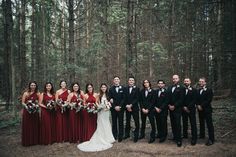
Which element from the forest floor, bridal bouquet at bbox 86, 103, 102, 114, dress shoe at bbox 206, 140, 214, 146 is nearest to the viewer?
the forest floor

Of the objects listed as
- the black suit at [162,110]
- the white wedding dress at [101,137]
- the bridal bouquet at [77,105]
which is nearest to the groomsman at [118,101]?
the white wedding dress at [101,137]

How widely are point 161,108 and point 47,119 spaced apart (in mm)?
4103

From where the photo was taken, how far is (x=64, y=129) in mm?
9672

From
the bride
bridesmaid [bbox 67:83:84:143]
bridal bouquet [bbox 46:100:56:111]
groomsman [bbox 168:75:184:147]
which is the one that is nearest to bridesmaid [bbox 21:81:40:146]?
Result: bridal bouquet [bbox 46:100:56:111]

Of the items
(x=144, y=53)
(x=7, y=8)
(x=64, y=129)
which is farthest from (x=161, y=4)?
(x=64, y=129)

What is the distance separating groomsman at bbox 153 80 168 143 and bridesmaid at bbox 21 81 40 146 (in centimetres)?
433

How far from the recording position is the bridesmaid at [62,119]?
9570 millimetres

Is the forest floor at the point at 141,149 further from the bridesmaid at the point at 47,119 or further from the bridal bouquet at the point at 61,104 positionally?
the bridal bouquet at the point at 61,104

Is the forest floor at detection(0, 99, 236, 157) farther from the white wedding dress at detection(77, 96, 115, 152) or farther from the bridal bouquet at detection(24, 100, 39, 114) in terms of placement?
the bridal bouquet at detection(24, 100, 39, 114)

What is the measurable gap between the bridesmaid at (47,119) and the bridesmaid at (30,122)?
0.21 m

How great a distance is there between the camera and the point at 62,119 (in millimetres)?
9625

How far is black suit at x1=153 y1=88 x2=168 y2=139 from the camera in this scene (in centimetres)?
912

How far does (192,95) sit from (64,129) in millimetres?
4738

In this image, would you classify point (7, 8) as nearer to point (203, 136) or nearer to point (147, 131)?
point (147, 131)
